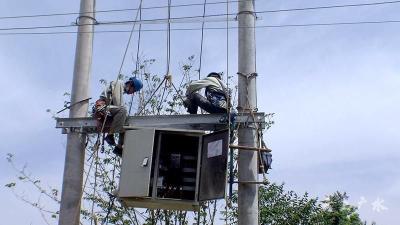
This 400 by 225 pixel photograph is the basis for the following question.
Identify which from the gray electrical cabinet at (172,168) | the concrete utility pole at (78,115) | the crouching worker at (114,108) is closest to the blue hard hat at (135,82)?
the crouching worker at (114,108)

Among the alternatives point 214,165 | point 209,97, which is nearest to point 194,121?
point 209,97

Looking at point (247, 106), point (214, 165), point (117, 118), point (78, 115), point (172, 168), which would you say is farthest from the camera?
point (78, 115)

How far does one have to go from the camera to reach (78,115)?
8039mm

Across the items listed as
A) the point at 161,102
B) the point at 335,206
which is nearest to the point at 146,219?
the point at 161,102

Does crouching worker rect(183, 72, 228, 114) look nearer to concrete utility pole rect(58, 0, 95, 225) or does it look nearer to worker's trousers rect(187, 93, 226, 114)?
worker's trousers rect(187, 93, 226, 114)

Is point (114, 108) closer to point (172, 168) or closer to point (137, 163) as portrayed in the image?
point (137, 163)

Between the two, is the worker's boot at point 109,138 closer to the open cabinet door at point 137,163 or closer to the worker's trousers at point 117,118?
the worker's trousers at point 117,118

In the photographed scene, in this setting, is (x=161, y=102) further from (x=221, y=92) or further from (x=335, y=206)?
(x=335, y=206)

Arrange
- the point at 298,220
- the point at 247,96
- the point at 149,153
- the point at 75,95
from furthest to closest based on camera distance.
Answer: the point at 298,220 < the point at 75,95 < the point at 247,96 < the point at 149,153

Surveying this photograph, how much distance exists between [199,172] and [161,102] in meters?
5.53

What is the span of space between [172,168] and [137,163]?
0.44 m

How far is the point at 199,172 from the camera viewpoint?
7137mm

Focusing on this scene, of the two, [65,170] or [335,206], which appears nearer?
[65,170]

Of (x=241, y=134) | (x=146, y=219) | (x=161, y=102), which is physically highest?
(x=161, y=102)
